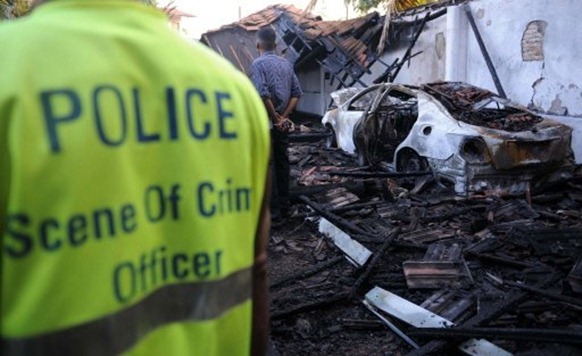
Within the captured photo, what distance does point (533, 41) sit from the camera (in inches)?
398

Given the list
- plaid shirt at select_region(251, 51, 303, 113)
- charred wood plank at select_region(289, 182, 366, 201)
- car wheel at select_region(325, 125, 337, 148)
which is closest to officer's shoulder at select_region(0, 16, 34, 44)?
plaid shirt at select_region(251, 51, 303, 113)

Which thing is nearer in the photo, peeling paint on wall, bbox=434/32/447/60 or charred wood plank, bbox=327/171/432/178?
charred wood plank, bbox=327/171/432/178

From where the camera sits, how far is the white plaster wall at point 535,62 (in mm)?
9289

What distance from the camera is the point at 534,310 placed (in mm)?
3717

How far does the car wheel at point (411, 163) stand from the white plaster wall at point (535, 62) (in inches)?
150

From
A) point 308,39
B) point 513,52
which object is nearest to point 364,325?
point 513,52

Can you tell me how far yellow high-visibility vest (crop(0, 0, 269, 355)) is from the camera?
83 centimetres

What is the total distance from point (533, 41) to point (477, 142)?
5.02 meters

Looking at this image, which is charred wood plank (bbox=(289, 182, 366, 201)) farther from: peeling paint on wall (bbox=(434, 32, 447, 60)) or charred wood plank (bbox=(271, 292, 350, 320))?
peeling paint on wall (bbox=(434, 32, 447, 60))

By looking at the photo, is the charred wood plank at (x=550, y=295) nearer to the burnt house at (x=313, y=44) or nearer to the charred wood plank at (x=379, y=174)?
the charred wood plank at (x=379, y=174)

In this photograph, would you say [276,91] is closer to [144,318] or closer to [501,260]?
[501,260]

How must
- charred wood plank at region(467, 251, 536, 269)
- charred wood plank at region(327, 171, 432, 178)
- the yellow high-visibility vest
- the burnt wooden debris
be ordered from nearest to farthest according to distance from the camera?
1. the yellow high-visibility vest
2. the burnt wooden debris
3. charred wood plank at region(467, 251, 536, 269)
4. charred wood plank at region(327, 171, 432, 178)

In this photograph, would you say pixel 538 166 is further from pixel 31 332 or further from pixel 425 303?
pixel 31 332

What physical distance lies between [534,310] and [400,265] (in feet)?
4.41
